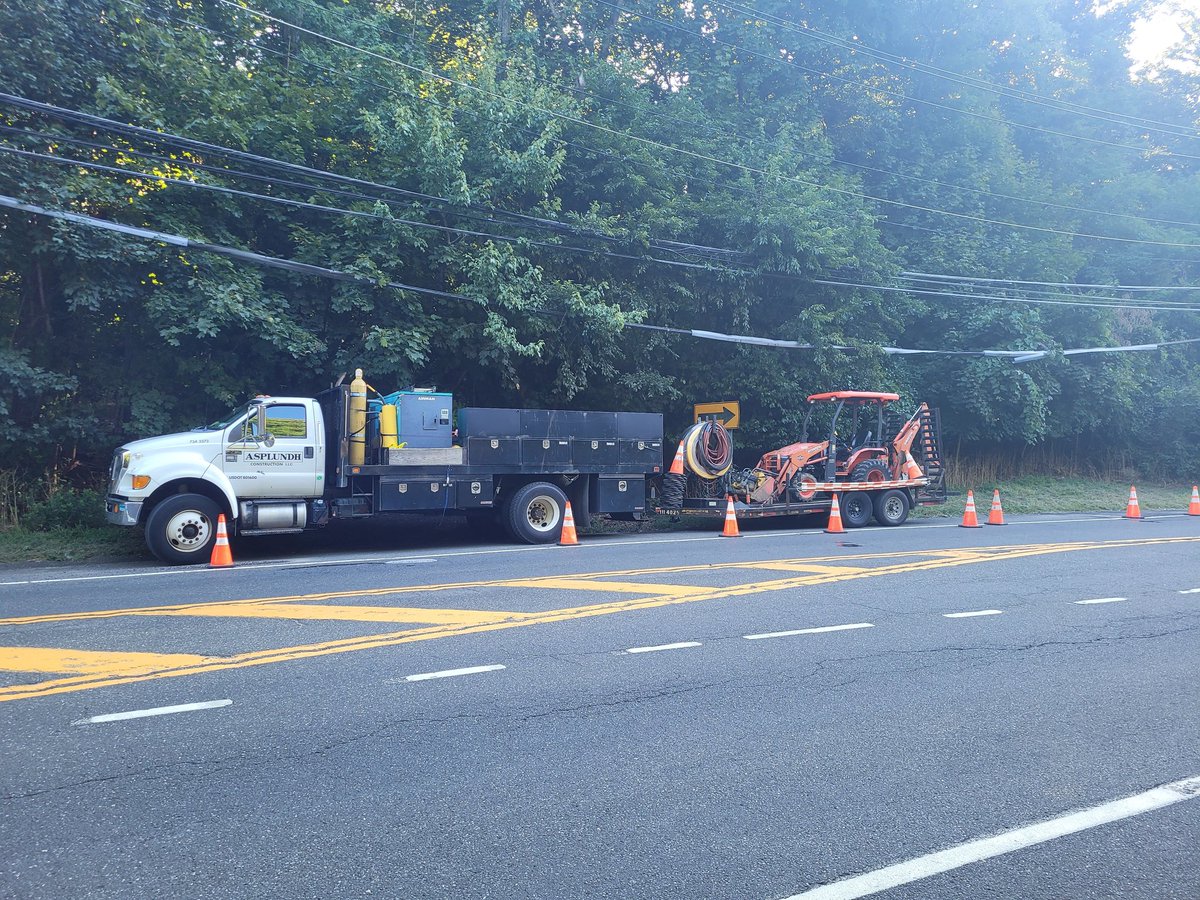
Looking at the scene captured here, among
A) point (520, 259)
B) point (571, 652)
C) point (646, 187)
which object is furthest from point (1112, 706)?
point (646, 187)

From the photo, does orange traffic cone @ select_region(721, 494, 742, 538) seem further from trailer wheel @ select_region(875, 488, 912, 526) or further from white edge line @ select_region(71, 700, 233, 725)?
white edge line @ select_region(71, 700, 233, 725)

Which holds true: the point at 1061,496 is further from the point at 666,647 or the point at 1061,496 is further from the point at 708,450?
the point at 666,647

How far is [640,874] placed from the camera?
378 centimetres

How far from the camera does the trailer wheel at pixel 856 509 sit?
20375mm

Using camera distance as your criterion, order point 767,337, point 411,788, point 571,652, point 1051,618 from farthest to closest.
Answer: point 767,337
point 1051,618
point 571,652
point 411,788

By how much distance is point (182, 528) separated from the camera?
1330 cm

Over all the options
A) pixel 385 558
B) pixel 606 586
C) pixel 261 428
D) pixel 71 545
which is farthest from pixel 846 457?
pixel 71 545

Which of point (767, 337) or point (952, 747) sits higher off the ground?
point (767, 337)

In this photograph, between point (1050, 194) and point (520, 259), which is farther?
point (1050, 194)

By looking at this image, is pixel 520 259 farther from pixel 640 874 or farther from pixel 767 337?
pixel 640 874

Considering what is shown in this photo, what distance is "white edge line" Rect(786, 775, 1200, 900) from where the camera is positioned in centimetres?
368

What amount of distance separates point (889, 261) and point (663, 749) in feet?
76.5

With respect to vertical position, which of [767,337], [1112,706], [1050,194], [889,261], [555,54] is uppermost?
[555,54]

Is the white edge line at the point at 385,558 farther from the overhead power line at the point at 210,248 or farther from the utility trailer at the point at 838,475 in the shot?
the overhead power line at the point at 210,248
